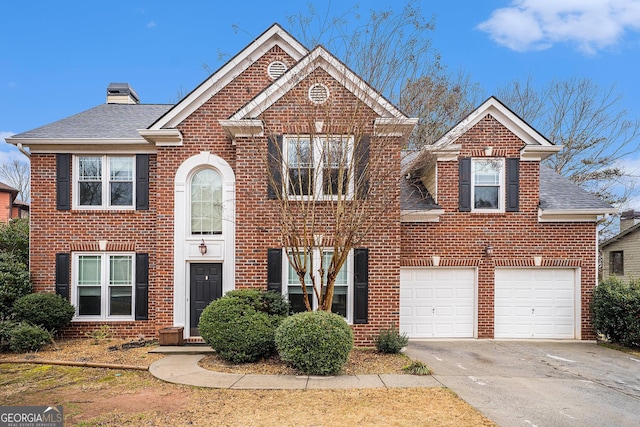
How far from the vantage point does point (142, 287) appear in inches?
451

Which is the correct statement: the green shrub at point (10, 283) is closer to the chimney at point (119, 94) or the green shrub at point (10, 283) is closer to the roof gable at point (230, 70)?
the roof gable at point (230, 70)

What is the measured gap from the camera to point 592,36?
18.6m

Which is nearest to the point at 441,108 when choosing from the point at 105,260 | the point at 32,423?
the point at 105,260

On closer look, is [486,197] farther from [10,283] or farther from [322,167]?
[10,283]

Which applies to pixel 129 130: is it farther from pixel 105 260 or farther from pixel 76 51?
pixel 76 51

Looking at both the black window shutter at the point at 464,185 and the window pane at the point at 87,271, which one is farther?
the black window shutter at the point at 464,185

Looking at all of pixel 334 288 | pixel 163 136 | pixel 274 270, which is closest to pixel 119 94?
pixel 163 136

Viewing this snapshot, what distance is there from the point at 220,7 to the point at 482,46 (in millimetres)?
10294

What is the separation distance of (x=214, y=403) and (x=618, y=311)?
10333 millimetres

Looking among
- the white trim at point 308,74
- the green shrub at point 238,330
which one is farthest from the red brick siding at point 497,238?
the green shrub at point 238,330

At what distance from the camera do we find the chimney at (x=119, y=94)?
14.9 m

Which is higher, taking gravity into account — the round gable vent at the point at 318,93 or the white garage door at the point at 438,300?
the round gable vent at the point at 318,93

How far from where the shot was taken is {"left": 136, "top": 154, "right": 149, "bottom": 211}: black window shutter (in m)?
11.5

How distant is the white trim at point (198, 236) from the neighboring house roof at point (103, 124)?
185 cm
